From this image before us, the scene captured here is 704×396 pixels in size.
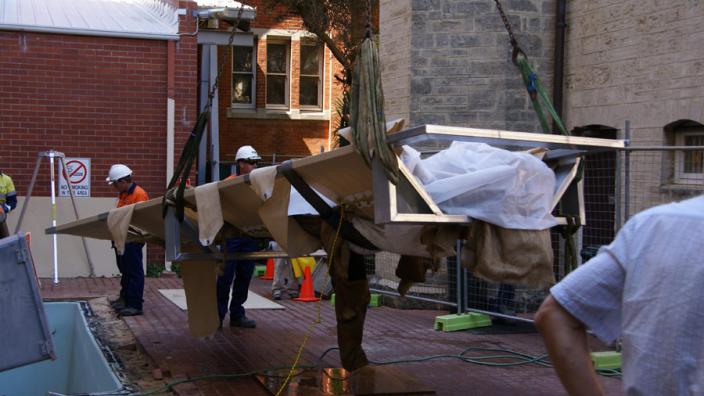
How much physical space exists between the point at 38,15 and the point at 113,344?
8.03 m

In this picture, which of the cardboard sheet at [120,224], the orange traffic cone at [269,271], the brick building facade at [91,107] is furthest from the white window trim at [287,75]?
the cardboard sheet at [120,224]

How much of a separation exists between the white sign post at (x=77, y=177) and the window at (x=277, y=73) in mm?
9266

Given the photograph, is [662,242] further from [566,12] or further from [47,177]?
[47,177]

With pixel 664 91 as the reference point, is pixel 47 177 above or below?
below

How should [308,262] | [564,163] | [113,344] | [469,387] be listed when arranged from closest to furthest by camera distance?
1. [564,163]
2. [469,387]
3. [113,344]
4. [308,262]

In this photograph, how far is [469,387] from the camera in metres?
7.30

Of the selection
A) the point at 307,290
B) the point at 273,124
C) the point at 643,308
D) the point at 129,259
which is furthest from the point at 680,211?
the point at 273,124

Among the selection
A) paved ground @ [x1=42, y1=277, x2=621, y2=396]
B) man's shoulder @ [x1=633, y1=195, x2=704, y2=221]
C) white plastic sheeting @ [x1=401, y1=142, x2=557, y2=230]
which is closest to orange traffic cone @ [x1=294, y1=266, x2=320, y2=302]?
paved ground @ [x1=42, y1=277, x2=621, y2=396]

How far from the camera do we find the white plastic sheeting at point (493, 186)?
17.4 feet

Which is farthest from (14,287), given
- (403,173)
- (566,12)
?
(566,12)

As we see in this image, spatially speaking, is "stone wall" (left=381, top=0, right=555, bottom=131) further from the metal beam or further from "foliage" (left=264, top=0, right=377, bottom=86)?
"foliage" (left=264, top=0, right=377, bottom=86)

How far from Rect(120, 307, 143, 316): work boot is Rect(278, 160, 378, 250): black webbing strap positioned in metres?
5.12

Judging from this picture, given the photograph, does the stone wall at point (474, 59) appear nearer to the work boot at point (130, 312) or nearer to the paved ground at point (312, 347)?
the paved ground at point (312, 347)

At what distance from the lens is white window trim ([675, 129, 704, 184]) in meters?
9.14
